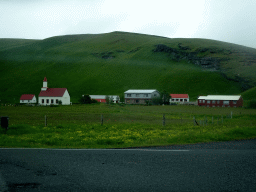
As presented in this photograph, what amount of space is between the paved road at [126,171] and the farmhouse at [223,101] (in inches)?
4140

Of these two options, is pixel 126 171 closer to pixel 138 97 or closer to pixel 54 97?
pixel 54 97

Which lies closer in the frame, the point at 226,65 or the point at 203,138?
the point at 203,138

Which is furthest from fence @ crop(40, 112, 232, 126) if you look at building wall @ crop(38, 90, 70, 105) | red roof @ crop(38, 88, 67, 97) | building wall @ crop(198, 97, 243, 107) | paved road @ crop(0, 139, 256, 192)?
building wall @ crop(198, 97, 243, 107)

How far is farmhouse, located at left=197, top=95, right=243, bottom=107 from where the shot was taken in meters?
107

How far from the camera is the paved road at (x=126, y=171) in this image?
20.1 ft

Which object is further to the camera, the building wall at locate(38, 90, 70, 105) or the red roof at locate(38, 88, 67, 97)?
the red roof at locate(38, 88, 67, 97)

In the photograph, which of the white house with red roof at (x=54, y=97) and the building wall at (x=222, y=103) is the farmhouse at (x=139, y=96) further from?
the white house with red roof at (x=54, y=97)

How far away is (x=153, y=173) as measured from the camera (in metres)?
7.18

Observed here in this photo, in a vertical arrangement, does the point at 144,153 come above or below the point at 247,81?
below

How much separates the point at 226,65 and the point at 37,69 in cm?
15277

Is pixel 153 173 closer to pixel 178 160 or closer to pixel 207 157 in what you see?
pixel 178 160

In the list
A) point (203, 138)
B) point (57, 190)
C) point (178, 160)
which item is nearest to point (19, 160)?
point (57, 190)

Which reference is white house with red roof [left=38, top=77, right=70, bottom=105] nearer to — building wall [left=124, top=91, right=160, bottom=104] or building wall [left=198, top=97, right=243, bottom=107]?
building wall [left=124, top=91, right=160, bottom=104]

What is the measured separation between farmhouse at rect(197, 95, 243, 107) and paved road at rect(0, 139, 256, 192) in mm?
105157
